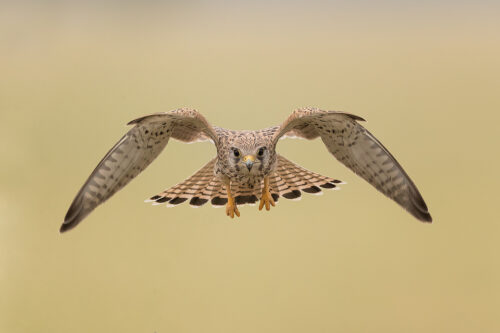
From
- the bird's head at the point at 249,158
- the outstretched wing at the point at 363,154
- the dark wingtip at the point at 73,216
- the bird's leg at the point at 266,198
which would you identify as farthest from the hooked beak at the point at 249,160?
the dark wingtip at the point at 73,216

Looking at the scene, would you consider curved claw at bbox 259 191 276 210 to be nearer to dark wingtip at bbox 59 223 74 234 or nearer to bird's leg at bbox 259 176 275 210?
bird's leg at bbox 259 176 275 210

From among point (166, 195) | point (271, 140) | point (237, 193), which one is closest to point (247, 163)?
point (271, 140)

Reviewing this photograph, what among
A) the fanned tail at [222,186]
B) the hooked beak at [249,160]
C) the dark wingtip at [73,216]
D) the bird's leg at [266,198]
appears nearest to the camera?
the hooked beak at [249,160]

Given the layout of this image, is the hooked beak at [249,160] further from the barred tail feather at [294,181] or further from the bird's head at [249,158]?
the barred tail feather at [294,181]

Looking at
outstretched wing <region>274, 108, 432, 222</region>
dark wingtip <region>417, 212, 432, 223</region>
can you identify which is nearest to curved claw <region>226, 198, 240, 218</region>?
outstretched wing <region>274, 108, 432, 222</region>

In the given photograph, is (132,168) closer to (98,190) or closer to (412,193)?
(98,190)

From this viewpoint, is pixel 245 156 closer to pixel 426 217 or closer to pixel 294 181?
pixel 294 181

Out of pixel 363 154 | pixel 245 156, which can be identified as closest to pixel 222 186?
pixel 245 156
